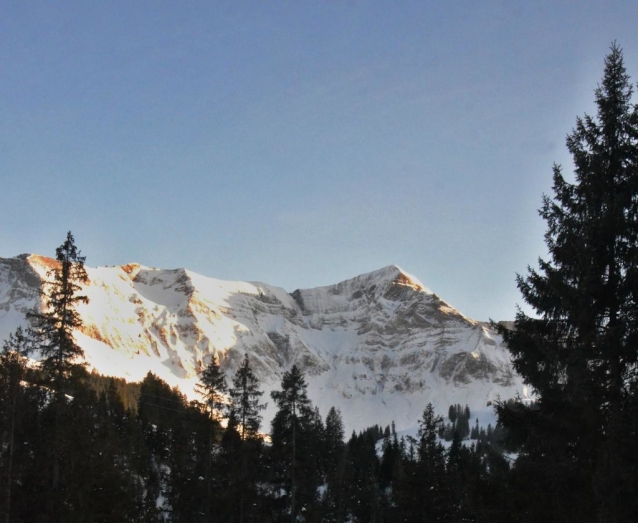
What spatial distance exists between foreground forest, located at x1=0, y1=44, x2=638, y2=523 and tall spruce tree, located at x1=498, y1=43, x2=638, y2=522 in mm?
31

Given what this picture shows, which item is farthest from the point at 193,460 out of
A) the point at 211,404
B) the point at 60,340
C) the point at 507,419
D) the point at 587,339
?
the point at 587,339

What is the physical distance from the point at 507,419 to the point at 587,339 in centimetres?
314

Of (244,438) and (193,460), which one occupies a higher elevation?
(244,438)

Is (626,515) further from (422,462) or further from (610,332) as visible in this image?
(422,462)

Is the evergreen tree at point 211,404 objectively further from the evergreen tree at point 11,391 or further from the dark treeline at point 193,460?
the evergreen tree at point 11,391

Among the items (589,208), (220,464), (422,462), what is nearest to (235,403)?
(220,464)

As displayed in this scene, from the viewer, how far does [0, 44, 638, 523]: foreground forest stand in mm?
13766

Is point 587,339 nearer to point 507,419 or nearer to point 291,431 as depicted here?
point 507,419

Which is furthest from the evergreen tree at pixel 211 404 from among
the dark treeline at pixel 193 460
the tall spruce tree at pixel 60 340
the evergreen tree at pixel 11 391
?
the tall spruce tree at pixel 60 340

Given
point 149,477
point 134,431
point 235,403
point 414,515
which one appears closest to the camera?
point 414,515

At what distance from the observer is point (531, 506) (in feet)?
48.7

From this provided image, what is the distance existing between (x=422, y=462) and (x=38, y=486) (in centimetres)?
1995

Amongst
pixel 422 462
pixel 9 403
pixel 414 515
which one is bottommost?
pixel 414 515

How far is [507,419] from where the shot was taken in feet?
51.6
